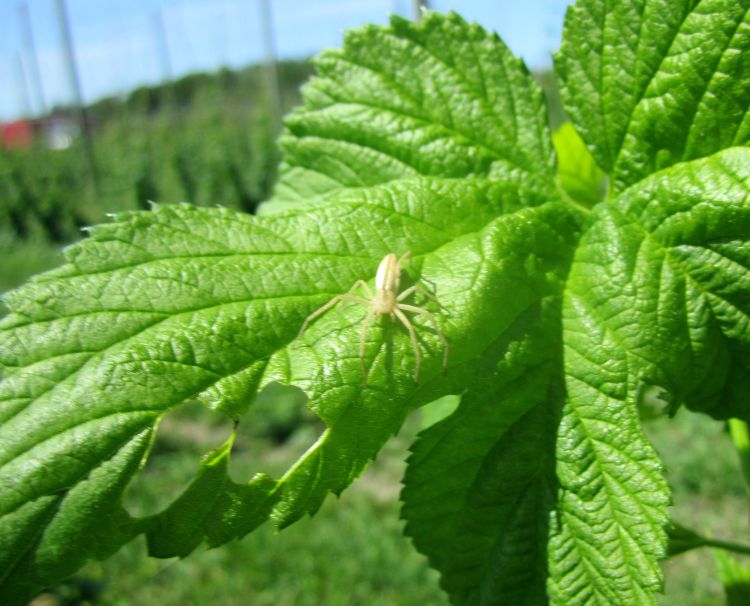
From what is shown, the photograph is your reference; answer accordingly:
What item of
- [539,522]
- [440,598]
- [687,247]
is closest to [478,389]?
[539,522]

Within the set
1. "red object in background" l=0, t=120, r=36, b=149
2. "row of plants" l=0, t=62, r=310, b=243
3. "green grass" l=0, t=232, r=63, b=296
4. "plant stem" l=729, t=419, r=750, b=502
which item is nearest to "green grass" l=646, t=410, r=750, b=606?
"plant stem" l=729, t=419, r=750, b=502

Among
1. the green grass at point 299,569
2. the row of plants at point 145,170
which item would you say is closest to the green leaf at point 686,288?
the green grass at point 299,569

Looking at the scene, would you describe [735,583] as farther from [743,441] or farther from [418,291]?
[418,291]

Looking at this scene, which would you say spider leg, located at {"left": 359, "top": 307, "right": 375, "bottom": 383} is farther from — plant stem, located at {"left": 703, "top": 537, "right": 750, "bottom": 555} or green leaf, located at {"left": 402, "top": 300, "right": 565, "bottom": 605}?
plant stem, located at {"left": 703, "top": 537, "right": 750, "bottom": 555}

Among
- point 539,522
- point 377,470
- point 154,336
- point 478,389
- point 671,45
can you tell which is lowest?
point 377,470

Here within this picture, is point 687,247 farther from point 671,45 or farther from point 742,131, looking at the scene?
point 671,45

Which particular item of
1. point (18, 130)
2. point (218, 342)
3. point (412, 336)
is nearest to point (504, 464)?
point (412, 336)
